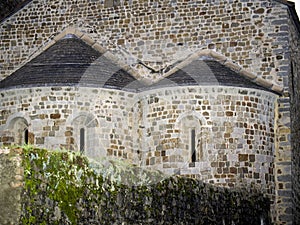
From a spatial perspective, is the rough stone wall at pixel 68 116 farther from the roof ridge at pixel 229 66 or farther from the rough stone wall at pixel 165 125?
the roof ridge at pixel 229 66

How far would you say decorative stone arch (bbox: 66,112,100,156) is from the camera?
23656 millimetres

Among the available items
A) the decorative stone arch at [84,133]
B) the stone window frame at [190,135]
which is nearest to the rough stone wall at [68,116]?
the decorative stone arch at [84,133]

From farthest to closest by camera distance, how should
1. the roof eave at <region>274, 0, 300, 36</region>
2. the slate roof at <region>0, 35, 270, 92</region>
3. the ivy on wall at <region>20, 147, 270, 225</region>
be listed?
the roof eave at <region>274, 0, 300, 36</region> → the slate roof at <region>0, 35, 270, 92</region> → the ivy on wall at <region>20, 147, 270, 225</region>

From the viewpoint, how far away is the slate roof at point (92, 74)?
928 inches

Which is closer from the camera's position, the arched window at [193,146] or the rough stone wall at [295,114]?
the arched window at [193,146]

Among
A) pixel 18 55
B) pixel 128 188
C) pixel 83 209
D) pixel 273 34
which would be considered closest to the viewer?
pixel 83 209

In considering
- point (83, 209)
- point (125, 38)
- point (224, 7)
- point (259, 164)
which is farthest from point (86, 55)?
point (83, 209)

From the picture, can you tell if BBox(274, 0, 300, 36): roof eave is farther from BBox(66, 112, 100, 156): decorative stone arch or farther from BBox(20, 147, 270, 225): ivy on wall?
BBox(20, 147, 270, 225): ivy on wall

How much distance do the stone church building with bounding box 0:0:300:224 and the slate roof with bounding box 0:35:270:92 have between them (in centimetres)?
4

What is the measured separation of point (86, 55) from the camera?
25.2 metres

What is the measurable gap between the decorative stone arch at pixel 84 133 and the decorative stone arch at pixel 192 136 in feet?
7.97

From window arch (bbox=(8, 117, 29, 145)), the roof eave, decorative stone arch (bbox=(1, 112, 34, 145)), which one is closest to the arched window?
decorative stone arch (bbox=(1, 112, 34, 145))

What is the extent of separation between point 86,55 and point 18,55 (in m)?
3.25

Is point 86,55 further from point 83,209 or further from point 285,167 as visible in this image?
point 83,209
